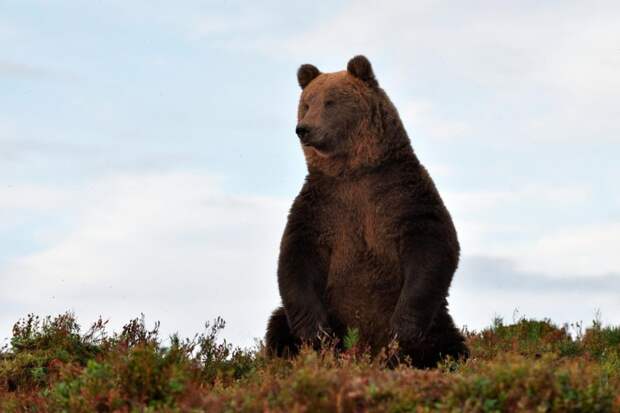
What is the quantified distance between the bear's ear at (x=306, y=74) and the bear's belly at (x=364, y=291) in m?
1.89

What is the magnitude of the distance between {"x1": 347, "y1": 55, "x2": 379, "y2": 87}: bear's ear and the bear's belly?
1706mm

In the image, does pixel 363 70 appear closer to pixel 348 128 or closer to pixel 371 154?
pixel 348 128

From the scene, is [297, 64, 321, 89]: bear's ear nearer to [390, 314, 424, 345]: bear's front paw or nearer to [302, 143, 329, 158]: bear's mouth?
[302, 143, 329, 158]: bear's mouth

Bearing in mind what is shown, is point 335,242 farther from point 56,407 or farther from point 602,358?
point 602,358

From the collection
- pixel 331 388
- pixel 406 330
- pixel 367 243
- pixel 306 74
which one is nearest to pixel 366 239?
pixel 367 243

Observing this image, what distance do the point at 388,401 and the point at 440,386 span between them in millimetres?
446

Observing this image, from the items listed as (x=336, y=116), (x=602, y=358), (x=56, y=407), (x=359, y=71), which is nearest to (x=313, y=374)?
(x=56, y=407)

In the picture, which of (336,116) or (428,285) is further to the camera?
(336,116)

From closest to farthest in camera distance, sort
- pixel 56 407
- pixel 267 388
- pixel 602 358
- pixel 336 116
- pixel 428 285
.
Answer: pixel 267 388 < pixel 56 407 < pixel 428 285 < pixel 336 116 < pixel 602 358

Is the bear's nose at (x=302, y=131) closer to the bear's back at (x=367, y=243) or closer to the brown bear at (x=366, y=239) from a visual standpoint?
the brown bear at (x=366, y=239)

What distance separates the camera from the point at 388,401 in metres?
5.91

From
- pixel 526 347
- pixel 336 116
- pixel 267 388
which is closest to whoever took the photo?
pixel 267 388

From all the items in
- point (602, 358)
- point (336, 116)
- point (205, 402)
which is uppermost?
point (336, 116)

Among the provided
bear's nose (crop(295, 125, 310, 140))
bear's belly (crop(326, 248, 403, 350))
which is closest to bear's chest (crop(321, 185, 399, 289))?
bear's belly (crop(326, 248, 403, 350))
